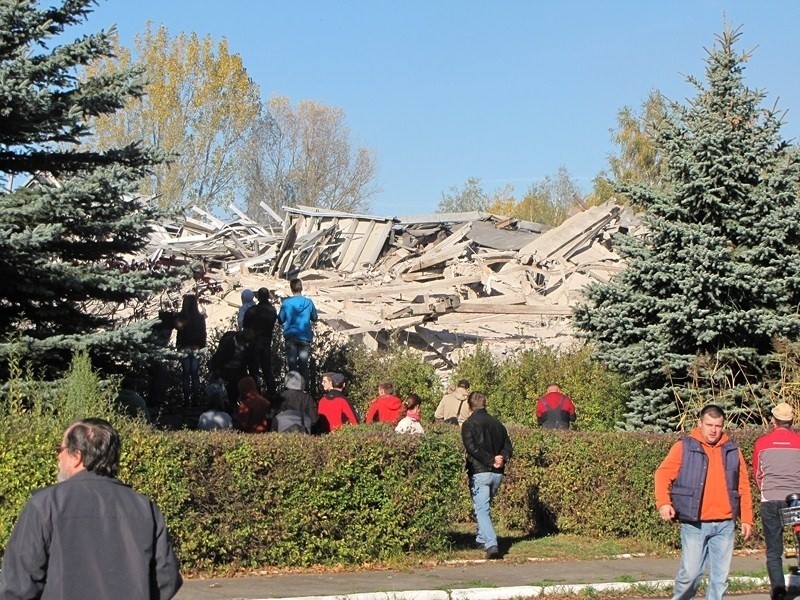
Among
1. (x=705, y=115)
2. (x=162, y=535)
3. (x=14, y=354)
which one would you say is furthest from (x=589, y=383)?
(x=162, y=535)

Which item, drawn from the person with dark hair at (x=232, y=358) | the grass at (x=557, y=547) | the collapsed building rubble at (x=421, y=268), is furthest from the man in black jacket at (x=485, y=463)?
the collapsed building rubble at (x=421, y=268)

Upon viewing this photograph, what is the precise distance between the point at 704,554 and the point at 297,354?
10710 millimetres

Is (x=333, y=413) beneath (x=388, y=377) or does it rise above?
beneath

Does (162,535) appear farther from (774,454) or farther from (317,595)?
(774,454)

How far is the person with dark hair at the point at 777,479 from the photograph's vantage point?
33.9 ft

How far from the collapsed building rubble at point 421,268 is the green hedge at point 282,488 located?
34.1 ft

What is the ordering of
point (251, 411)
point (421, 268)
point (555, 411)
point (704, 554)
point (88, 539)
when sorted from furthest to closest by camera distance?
1. point (421, 268)
2. point (555, 411)
3. point (251, 411)
4. point (704, 554)
5. point (88, 539)

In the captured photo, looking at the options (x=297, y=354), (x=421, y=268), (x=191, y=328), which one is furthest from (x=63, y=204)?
(x=421, y=268)

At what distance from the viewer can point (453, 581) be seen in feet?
35.4

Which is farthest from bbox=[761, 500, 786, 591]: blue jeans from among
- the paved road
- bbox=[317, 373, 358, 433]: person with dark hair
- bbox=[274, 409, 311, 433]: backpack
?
bbox=[317, 373, 358, 433]: person with dark hair

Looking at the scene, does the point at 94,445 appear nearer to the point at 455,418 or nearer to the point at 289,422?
the point at 289,422

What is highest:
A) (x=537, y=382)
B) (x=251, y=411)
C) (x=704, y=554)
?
(x=537, y=382)

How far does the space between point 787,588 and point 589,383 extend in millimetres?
9122

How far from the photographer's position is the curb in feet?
32.3
